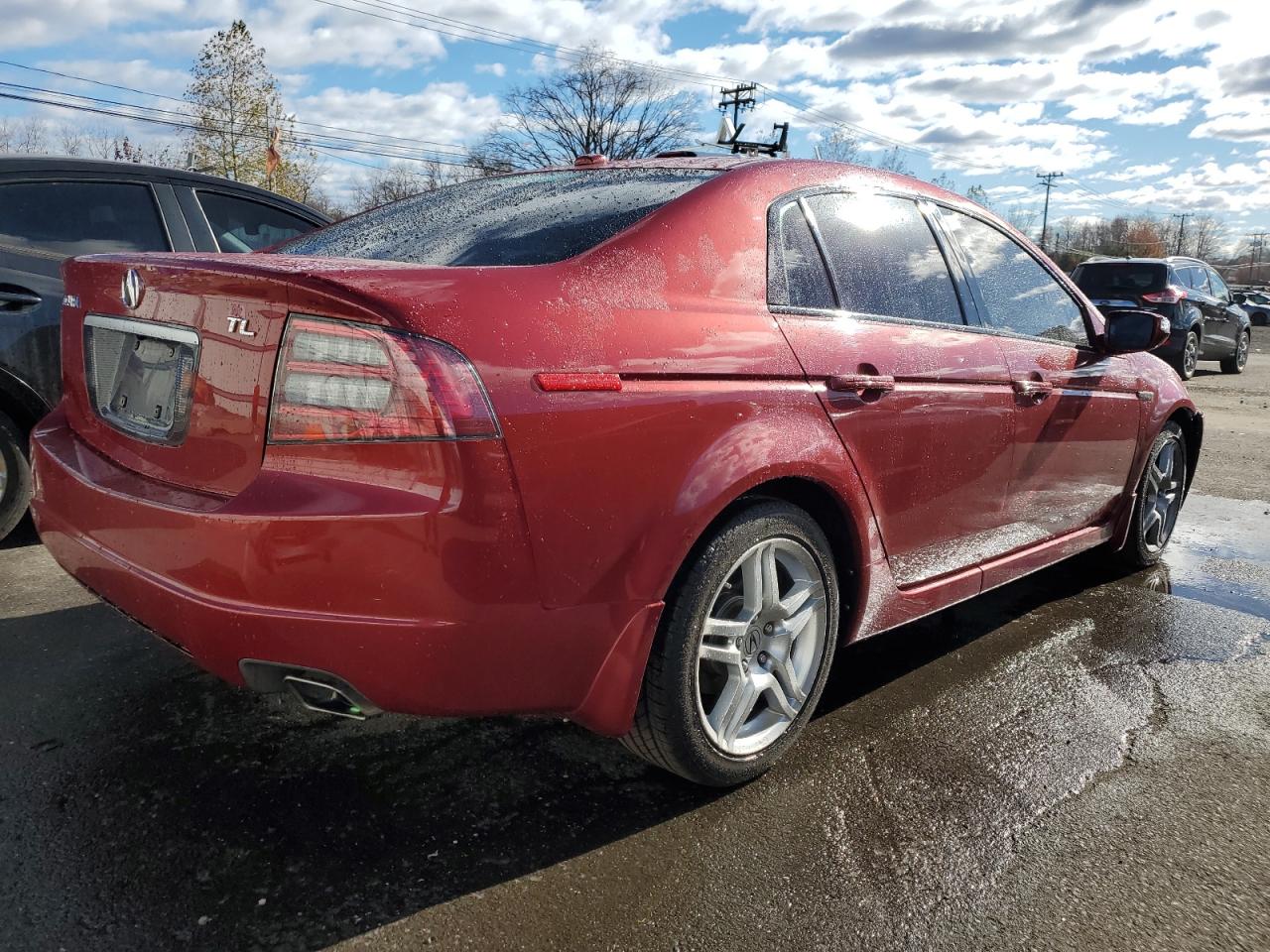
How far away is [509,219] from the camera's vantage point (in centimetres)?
248

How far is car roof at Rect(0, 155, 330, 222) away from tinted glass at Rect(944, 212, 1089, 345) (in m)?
3.67

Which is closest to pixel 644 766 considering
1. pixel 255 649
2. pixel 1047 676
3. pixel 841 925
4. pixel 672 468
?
pixel 841 925

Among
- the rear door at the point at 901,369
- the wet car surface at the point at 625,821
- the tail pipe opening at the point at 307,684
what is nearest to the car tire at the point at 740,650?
the wet car surface at the point at 625,821

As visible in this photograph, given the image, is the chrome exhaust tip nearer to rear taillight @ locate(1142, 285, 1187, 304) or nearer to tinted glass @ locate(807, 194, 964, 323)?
tinted glass @ locate(807, 194, 964, 323)

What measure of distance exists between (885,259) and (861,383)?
1.79 ft

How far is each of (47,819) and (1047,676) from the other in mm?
2972

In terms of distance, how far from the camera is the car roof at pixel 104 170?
4.32 metres

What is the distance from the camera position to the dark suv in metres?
13.9

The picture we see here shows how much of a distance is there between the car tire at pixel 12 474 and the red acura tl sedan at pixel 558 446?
6.26ft

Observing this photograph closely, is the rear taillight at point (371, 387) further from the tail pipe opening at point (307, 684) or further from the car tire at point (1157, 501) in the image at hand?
the car tire at point (1157, 501)

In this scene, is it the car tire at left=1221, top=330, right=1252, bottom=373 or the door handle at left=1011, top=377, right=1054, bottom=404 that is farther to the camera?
the car tire at left=1221, top=330, right=1252, bottom=373

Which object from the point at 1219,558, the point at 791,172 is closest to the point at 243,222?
the point at 791,172

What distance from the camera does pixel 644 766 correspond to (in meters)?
2.57

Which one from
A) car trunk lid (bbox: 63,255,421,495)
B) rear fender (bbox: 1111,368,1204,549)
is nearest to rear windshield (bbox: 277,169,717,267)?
car trunk lid (bbox: 63,255,421,495)
